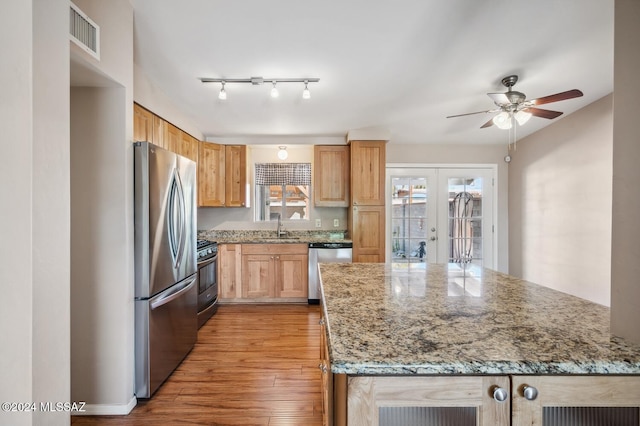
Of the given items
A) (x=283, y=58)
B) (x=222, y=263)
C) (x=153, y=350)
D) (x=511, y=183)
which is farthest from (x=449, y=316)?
(x=511, y=183)

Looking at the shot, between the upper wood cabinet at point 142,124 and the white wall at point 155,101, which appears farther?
the white wall at point 155,101

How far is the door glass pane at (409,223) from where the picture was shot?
457cm

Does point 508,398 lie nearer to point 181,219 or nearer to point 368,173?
point 181,219

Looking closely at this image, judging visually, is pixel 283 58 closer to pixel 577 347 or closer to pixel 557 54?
pixel 557 54

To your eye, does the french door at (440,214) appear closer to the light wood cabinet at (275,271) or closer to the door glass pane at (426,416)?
the light wood cabinet at (275,271)

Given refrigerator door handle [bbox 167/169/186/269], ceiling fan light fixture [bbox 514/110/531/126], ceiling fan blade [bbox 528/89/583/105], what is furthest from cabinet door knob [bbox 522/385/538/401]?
ceiling fan light fixture [bbox 514/110/531/126]

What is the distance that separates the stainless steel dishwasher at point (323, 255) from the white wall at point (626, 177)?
125 inches

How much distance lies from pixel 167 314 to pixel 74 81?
1.64 meters

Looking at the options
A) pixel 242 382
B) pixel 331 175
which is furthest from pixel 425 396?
pixel 331 175

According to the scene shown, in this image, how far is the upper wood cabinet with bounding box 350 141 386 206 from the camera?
4047mm

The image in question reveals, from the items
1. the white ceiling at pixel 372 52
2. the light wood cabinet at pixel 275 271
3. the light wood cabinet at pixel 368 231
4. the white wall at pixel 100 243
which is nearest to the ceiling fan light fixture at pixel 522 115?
the white ceiling at pixel 372 52

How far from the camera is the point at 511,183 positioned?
4547 millimetres

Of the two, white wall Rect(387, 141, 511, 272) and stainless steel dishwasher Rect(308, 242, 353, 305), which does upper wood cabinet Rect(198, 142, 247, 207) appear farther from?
white wall Rect(387, 141, 511, 272)

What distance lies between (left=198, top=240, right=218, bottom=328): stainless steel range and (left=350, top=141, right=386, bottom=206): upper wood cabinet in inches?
79.4
